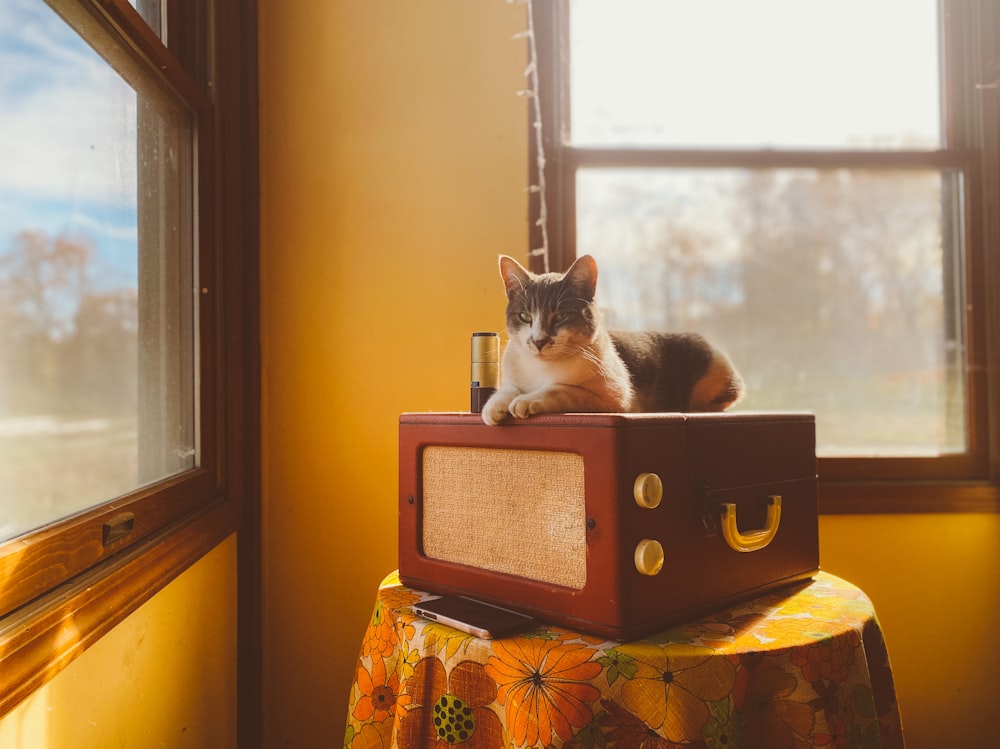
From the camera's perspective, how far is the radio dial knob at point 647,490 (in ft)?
2.27

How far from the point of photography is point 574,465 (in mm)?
733

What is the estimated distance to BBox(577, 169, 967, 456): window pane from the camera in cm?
150

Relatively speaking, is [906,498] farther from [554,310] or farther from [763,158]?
[554,310]

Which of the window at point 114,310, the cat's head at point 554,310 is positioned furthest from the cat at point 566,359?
the window at point 114,310

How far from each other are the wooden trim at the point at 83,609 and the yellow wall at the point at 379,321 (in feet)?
1.36

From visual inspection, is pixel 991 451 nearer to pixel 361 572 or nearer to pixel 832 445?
pixel 832 445

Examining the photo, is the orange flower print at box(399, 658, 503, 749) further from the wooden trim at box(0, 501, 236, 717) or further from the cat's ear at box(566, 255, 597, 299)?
the cat's ear at box(566, 255, 597, 299)

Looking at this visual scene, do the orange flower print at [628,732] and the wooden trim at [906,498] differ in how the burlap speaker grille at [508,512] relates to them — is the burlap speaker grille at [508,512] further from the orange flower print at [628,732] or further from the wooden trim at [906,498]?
the wooden trim at [906,498]

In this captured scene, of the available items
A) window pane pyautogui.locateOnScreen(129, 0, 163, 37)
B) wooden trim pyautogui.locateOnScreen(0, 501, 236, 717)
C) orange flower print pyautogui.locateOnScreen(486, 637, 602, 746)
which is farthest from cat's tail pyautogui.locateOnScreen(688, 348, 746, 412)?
window pane pyautogui.locateOnScreen(129, 0, 163, 37)

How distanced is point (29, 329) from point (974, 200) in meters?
1.80

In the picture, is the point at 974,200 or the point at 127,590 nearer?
the point at 127,590

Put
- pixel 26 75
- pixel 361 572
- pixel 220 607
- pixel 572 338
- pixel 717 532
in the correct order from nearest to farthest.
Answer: pixel 26 75 → pixel 717 532 → pixel 572 338 → pixel 220 607 → pixel 361 572

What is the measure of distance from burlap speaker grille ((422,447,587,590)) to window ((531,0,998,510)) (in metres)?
0.75

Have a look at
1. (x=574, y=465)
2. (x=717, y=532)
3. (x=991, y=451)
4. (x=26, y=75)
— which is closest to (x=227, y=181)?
(x=26, y=75)
